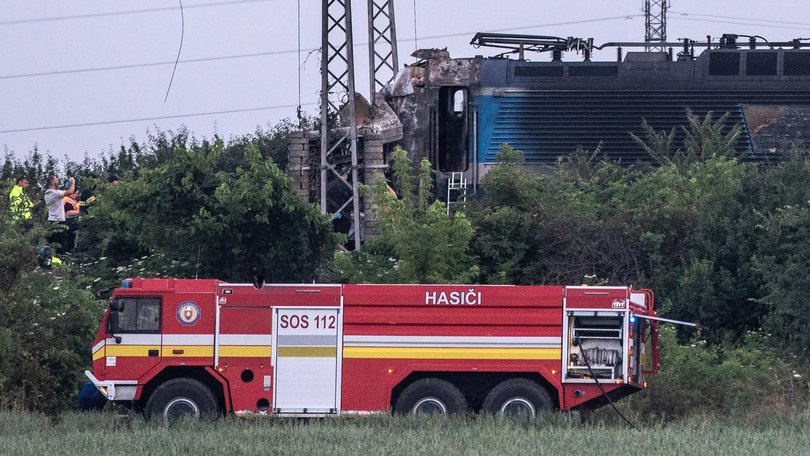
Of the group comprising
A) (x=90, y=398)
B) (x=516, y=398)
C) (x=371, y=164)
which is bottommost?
(x=90, y=398)

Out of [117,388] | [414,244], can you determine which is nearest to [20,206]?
[117,388]

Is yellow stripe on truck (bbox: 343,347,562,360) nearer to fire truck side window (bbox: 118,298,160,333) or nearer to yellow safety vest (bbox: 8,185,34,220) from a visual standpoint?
fire truck side window (bbox: 118,298,160,333)

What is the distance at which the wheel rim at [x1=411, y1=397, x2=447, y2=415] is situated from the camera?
1814cm

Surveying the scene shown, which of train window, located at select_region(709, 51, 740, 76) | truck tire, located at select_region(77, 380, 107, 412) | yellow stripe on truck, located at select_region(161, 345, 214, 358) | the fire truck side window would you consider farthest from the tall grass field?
train window, located at select_region(709, 51, 740, 76)

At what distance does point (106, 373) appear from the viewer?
1816 cm

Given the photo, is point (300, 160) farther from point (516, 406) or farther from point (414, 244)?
point (516, 406)

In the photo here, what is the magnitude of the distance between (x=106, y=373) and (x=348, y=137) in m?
11.9

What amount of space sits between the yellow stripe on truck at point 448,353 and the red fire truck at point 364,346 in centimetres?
1

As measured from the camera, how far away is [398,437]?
50.3 ft

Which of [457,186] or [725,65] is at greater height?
[725,65]

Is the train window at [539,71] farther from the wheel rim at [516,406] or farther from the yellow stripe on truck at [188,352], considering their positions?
the yellow stripe on truck at [188,352]

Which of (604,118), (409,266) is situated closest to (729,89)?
(604,118)

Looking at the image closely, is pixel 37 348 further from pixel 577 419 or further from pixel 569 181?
pixel 569 181

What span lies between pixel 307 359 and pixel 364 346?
0.84 meters
